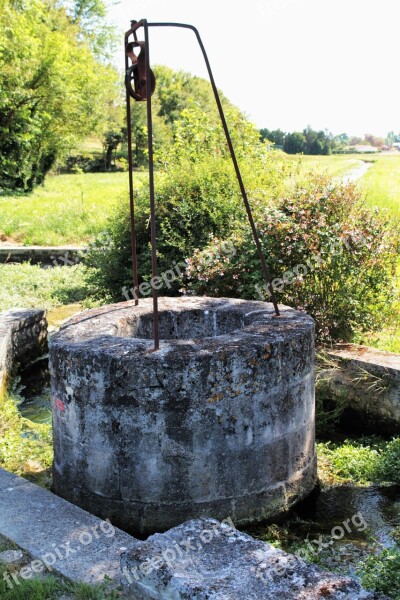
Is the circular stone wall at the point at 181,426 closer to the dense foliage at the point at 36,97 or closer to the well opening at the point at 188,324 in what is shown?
the well opening at the point at 188,324

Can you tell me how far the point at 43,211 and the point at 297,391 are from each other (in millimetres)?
16519

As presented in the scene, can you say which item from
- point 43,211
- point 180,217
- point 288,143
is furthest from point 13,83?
point 288,143

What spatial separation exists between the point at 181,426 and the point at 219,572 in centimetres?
135

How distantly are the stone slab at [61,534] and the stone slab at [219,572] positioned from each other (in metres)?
0.47

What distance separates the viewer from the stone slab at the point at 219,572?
264cm

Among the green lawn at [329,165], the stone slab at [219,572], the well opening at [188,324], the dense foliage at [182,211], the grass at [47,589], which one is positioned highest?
the green lawn at [329,165]

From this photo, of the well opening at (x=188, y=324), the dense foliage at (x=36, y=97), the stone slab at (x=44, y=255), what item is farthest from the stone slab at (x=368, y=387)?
the dense foliage at (x=36, y=97)

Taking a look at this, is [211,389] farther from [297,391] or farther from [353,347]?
[353,347]

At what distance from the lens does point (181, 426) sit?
13.6ft

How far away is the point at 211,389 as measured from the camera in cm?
416

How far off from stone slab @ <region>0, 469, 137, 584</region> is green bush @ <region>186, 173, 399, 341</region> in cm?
376

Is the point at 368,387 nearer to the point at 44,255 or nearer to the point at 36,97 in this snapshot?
the point at 44,255

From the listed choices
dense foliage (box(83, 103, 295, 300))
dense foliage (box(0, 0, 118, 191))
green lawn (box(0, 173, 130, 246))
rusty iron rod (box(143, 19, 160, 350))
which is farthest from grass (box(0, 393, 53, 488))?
dense foliage (box(0, 0, 118, 191))

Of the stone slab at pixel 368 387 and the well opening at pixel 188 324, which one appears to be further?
the stone slab at pixel 368 387
